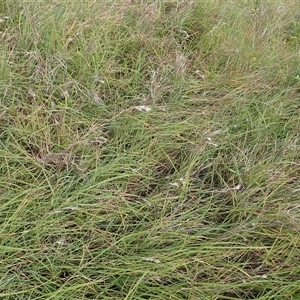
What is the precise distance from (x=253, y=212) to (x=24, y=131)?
93 centimetres

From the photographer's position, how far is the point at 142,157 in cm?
172

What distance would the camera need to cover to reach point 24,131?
1710 mm

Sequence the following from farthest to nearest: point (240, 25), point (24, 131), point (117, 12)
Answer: point (240, 25)
point (117, 12)
point (24, 131)

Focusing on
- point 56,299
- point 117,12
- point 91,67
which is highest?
point 117,12

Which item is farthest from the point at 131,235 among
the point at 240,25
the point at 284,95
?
the point at 240,25

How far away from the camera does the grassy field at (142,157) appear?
1386mm

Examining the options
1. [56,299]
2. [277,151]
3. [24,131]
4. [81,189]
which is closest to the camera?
[56,299]

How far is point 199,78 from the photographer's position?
2.23 metres

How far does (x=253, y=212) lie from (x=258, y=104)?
70 cm

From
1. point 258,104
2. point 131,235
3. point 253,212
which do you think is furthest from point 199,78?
point 131,235

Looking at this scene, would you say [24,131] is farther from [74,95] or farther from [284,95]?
[284,95]

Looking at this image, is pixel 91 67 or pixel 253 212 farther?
pixel 91 67

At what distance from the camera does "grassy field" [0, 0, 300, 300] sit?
54.6 inches

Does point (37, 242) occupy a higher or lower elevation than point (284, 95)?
lower
